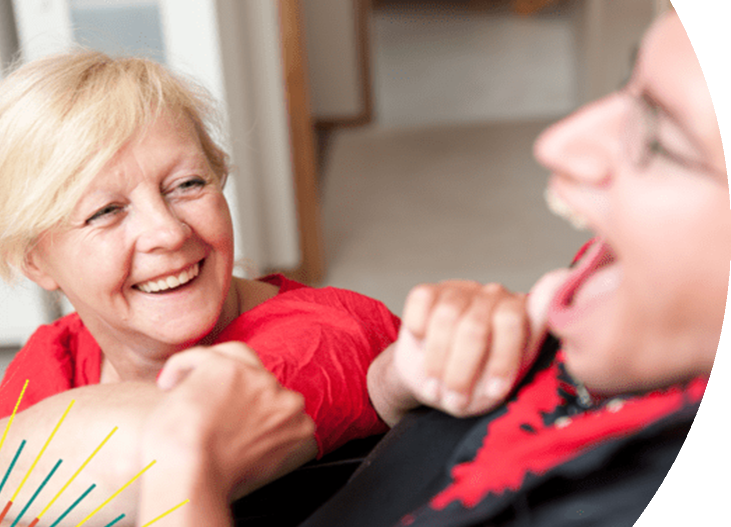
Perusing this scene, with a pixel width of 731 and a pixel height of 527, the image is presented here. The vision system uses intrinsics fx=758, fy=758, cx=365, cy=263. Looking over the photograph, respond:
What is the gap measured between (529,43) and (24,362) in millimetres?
5533

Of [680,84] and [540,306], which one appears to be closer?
[680,84]

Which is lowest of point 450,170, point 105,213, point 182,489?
point 450,170

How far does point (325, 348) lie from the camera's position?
28.6 inches

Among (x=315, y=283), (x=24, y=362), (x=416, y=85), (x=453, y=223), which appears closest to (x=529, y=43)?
(x=416, y=85)

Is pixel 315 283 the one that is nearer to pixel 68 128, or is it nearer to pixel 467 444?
pixel 68 128

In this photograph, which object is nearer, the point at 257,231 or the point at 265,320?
the point at 265,320

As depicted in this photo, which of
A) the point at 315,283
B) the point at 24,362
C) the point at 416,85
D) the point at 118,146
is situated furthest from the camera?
the point at 416,85

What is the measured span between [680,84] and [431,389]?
26 centimetres

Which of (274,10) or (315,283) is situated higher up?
(274,10)

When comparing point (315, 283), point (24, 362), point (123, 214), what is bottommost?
point (315, 283)

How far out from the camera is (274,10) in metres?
2.30

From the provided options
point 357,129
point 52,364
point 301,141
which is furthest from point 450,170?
point 52,364

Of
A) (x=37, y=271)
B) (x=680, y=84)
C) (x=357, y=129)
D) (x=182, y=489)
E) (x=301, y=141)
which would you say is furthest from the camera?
(x=357, y=129)

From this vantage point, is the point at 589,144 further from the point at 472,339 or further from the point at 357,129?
the point at 357,129
